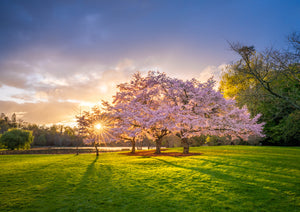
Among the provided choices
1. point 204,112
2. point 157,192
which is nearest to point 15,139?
point 204,112

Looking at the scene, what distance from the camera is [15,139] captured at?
143 ft

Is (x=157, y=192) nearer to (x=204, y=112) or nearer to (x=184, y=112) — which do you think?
(x=184, y=112)

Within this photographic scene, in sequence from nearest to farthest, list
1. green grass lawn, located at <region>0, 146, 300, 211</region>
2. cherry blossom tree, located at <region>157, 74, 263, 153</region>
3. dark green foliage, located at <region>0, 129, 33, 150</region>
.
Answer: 1. green grass lawn, located at <region>0, 146, 300, 211</region>
2. cherry blossom tree, located at <region>157, 74, 263, 153</region>
3. dark green foliage, located at <region>0, 129, 33, 150</region>

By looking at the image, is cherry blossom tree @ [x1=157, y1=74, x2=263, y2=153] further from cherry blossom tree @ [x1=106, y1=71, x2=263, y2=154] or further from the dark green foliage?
the dark green foliage

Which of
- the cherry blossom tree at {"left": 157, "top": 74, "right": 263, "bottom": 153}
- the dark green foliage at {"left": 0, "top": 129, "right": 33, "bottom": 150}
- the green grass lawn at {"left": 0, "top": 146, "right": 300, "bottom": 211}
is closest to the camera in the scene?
the green grass lawn at {"left": 0, "top": 146, "right": 300, "bottom": 211}

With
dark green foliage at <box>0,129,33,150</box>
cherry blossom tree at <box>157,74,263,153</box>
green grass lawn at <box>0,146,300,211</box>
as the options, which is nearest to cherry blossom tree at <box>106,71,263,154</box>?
cherry blossom tree at <box>157,74,263,153</box>

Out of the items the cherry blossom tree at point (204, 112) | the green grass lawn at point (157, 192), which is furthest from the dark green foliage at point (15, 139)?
the cherry blossom tree at point (204, 112)

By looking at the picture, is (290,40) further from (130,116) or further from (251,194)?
(130,116)

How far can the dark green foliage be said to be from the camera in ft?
141

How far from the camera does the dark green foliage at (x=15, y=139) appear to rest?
141 ft

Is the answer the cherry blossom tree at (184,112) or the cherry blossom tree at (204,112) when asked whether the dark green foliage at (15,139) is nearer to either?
the cherry blossom tree at (184,112)

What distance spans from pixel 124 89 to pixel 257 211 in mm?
23712

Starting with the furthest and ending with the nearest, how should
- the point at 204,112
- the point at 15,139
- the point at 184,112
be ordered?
the point at 15,139 → the point at 204,112 → the point at 184,112

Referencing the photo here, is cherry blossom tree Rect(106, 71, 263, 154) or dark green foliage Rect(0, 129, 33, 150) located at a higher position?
cherry blossom tree Rect(106, 71, 263, 154)
